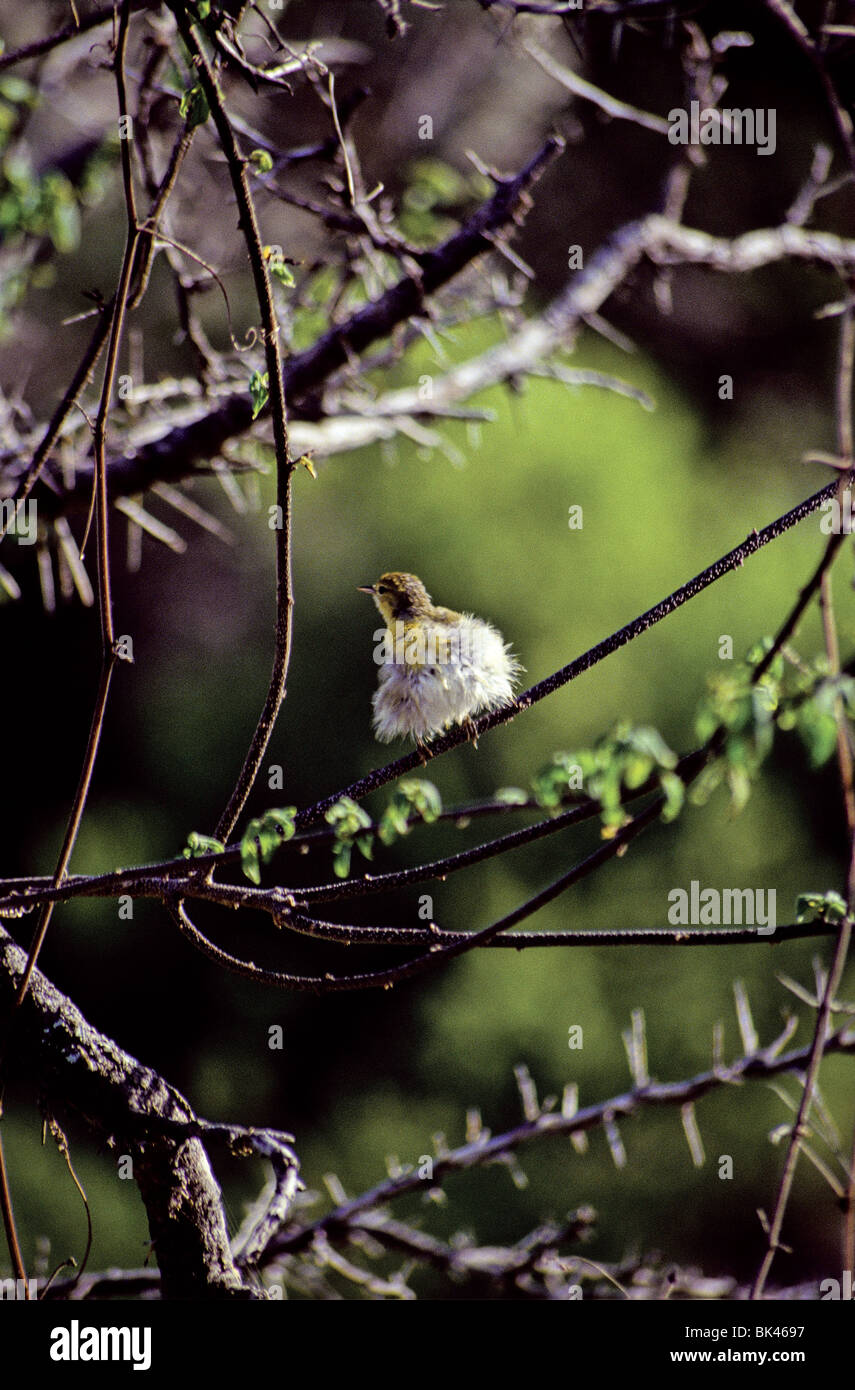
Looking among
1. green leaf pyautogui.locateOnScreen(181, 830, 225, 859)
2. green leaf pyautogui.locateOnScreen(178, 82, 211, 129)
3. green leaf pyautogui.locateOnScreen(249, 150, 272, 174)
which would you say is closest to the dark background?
green leaf pyautogui.locateOnScreen(249, 150, 272, 174)

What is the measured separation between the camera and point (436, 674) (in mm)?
3707

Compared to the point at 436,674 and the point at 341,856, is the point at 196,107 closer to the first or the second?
the point at 341,856

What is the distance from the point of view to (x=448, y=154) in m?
10.6

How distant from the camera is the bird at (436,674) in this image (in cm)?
369

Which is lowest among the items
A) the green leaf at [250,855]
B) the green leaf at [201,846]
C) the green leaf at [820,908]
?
the green leaf at [820,908]

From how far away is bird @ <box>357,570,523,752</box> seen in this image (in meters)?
3.69

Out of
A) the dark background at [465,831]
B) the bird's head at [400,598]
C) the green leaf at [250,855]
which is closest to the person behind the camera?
the green leaf at [250,855]

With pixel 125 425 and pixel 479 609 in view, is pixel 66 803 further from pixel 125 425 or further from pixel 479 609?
pixel 125 425

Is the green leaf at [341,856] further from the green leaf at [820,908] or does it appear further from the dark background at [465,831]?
the dark background at [465,831]

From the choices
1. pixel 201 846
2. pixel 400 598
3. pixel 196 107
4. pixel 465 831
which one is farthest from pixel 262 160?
pixel 465 831

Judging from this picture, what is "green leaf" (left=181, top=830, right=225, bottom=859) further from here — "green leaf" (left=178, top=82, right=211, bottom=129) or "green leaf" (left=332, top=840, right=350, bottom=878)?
"green leaf" (left=178, top=82, right=211, bottom=129)

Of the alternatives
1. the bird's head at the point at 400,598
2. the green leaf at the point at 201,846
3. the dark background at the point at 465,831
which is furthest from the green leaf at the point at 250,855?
the dark background at the point at 465,831
